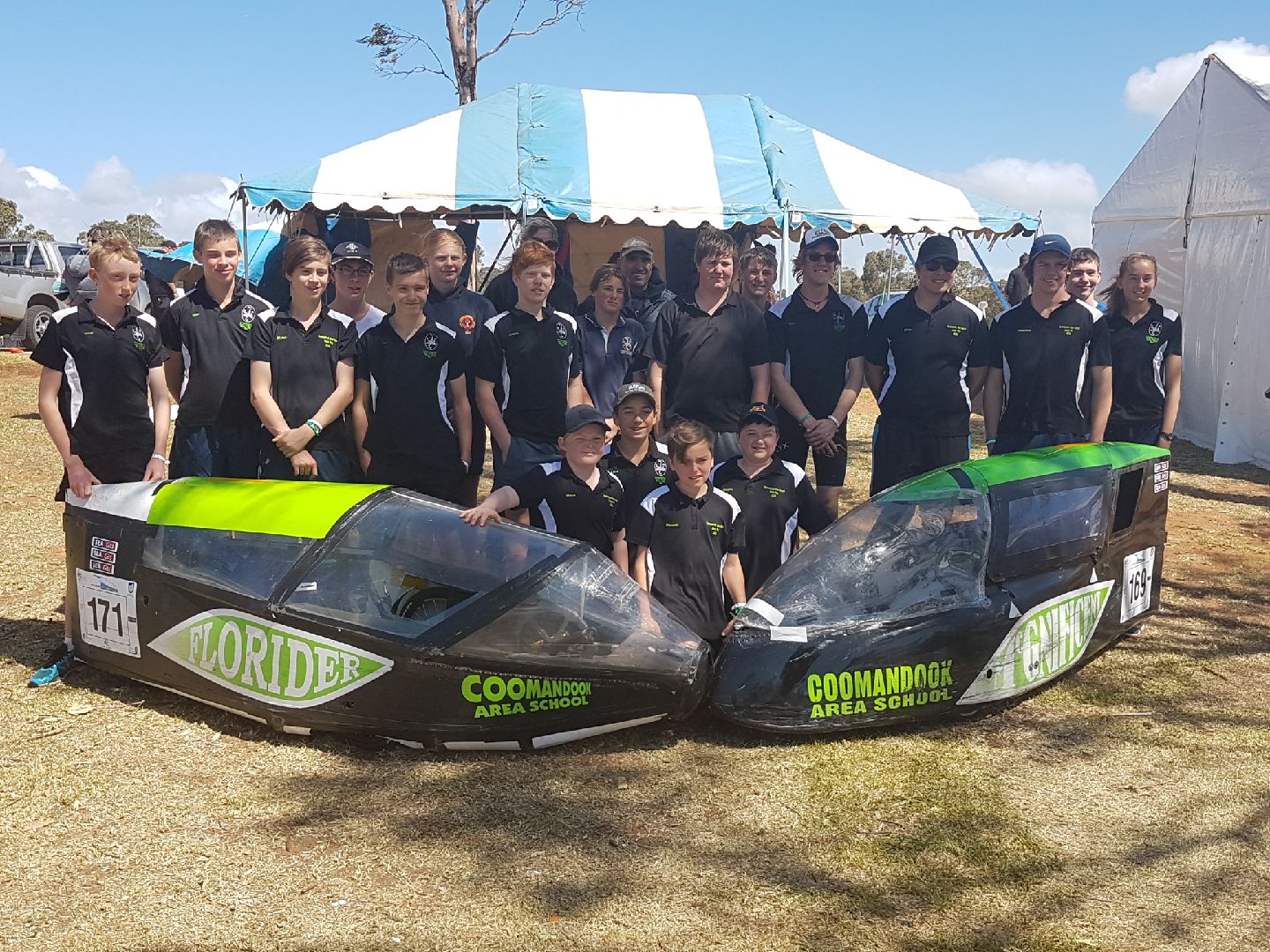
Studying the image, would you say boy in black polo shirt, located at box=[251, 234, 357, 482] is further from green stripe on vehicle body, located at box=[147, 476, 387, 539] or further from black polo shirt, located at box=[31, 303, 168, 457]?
black polo shirt, located at box=[31, 303, 168, 457]

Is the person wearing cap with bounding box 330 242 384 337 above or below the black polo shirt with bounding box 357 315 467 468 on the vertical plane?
above

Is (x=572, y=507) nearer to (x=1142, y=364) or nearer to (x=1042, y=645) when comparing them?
(x=1042, y=645)

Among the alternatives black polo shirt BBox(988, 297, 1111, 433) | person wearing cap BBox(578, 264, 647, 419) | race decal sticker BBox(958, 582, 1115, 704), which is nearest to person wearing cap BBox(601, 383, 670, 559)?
person wearing cap BBox(578, 264, 647, 419)

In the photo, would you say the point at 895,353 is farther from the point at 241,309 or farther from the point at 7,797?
the point at 7,797

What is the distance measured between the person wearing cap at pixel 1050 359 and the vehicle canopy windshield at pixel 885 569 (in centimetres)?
128

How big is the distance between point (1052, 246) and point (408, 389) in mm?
3451

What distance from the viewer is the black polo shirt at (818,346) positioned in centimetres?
600

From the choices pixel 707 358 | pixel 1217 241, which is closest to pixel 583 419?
pixel 707 358

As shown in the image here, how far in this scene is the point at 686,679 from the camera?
4.17 m

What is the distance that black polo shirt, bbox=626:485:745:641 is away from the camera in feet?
15.7

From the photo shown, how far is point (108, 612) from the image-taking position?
15.5ft

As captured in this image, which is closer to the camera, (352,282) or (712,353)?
(352,282)

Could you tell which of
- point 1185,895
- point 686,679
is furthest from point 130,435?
point 1185,895

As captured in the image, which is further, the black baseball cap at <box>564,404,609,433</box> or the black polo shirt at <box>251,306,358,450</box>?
the black polo shirt at <box>251,306,358,450</box>
